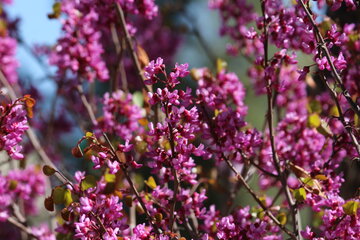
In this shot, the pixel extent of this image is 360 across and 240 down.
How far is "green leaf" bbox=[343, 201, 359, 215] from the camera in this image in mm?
1848

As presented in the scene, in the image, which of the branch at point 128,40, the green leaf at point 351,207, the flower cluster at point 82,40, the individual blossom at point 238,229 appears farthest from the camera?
the flower cluster at point 82,40

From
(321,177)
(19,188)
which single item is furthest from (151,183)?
(19,188)

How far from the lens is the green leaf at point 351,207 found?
1.85 m

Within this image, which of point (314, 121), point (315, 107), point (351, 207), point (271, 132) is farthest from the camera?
point (315, 107)

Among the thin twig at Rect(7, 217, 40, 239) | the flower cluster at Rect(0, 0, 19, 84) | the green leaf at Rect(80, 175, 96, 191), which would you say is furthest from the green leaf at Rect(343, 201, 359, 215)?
the flower cluster at Rect(0, 0, 19, 84)

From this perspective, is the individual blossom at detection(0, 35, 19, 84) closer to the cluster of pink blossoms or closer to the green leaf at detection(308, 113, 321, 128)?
the cluster of pink blossoms

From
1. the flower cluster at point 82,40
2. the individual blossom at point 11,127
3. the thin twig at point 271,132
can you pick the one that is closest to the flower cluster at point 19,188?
the flower cluster at point 82,40

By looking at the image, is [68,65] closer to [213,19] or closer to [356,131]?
[356,131]

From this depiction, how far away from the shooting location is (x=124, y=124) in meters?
2.93

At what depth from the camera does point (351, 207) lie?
6.09 feet

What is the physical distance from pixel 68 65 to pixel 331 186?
5.62 feet

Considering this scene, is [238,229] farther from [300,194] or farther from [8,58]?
[8,58]

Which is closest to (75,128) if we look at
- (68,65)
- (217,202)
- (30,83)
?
(30,83)

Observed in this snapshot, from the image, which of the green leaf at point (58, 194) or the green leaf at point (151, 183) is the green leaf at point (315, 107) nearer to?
the green leaf at point (151, 183)
